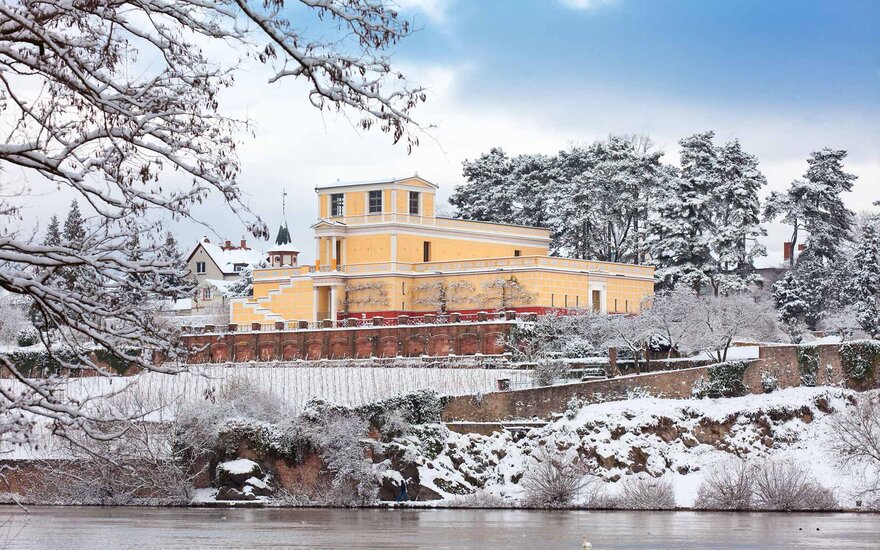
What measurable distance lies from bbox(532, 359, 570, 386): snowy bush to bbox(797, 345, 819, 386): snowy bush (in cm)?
811

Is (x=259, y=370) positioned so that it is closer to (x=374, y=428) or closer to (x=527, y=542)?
(x=374, y=428)

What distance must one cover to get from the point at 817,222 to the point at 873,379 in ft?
73.3

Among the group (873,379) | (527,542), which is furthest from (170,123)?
(873,379)

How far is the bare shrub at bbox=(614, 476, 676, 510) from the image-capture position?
41.4 m

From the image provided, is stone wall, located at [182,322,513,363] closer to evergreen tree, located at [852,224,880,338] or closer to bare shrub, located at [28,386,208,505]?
bare shrub, located at [28,386,208,505]

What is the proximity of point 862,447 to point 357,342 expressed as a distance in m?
27.9

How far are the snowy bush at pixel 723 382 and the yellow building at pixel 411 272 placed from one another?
17305 mm

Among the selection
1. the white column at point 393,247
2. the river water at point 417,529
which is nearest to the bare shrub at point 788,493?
the river water at point 417,529

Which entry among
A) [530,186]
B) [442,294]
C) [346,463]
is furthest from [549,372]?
[530,186]

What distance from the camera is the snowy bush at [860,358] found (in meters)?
47.8

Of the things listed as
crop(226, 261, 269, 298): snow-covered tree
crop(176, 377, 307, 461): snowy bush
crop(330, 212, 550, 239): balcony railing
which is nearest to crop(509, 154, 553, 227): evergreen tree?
crop(330, 212, 550, 239): balcony railing

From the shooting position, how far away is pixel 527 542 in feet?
91.1

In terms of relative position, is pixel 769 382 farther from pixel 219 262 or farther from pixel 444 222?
pixel 219 262

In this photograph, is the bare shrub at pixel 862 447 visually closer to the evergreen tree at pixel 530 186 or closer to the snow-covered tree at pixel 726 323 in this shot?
the snow-covered tree at pixel 726 323
